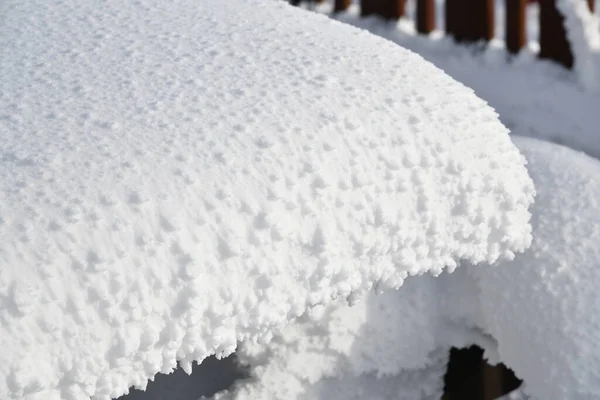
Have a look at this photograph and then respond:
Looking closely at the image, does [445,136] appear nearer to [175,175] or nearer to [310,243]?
[310,243]

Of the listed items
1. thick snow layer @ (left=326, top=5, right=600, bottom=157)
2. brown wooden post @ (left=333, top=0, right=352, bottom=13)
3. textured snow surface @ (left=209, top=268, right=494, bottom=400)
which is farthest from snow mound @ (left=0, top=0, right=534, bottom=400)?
brown wooden post @ (left=333, top=0, right=352, bottom=13)

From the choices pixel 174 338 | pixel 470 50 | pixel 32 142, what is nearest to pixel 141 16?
pixel 32 142

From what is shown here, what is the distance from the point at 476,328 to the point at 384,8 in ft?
4.53

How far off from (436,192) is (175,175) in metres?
0.43

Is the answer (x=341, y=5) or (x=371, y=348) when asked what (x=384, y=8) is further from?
(x=371, y=348)

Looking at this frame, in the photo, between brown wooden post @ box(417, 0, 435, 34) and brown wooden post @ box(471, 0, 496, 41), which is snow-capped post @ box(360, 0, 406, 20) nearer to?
brown wooden post @ box(417, 0, 435, 34)

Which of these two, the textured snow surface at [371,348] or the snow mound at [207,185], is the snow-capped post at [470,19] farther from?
the textured snow surface at [371,348]

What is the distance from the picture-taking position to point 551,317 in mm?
1473

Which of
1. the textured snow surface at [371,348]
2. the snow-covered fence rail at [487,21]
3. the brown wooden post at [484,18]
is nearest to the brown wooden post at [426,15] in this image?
the snow-covered fence rail at [487,21]

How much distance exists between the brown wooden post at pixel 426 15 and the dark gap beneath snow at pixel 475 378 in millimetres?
1235

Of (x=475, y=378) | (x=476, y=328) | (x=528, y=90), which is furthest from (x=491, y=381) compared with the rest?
(x=528, y=90)

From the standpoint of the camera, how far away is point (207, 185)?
44.5 inches

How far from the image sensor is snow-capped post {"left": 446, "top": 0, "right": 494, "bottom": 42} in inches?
95.0

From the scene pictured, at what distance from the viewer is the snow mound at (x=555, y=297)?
4.71 feet
